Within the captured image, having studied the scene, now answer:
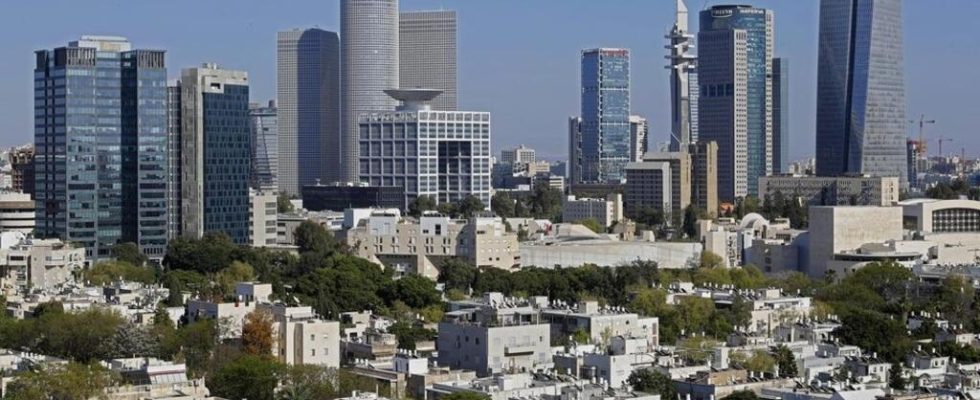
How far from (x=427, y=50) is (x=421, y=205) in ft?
130

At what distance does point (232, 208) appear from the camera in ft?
205

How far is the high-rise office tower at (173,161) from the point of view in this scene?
60.3m

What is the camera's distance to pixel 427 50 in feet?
382

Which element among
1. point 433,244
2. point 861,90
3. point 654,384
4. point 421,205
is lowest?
point 654,384

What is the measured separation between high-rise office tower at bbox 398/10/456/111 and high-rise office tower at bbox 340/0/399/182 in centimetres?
95

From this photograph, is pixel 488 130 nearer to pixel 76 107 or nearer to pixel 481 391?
pixel 76 107

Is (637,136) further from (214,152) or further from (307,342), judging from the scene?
(307,342)

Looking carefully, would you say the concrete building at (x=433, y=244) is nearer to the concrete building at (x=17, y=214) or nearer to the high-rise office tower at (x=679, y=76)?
the concrete building at (x=17, y=214)

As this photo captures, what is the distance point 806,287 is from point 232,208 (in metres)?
21.9

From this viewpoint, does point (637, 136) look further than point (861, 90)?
Yes

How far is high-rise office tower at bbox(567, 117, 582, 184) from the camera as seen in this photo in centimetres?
13212

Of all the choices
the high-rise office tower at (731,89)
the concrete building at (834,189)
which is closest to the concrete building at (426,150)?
the concrete building at (834,189)

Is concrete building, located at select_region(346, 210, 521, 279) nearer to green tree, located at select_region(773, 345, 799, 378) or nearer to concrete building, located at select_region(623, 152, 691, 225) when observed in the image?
green tree, located at select_region(773, 345, 799, 378)

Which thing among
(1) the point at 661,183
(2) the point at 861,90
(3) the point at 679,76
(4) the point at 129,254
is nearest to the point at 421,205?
(1) the point at 661,183
